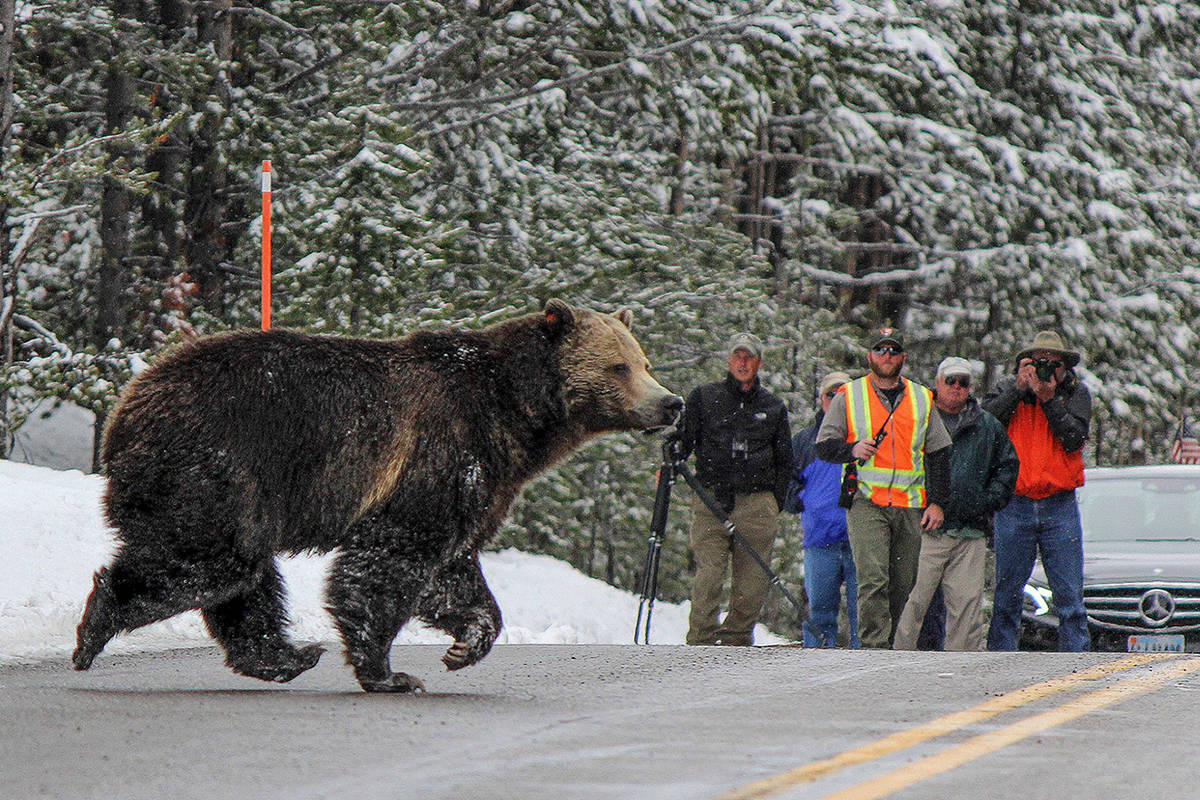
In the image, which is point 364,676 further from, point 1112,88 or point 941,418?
point 1112,88

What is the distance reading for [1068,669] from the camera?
897 centimetres

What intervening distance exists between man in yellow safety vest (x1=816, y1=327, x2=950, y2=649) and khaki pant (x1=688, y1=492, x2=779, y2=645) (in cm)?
130

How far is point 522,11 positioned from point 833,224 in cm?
1083

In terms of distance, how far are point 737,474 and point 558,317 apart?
4761 millimetres

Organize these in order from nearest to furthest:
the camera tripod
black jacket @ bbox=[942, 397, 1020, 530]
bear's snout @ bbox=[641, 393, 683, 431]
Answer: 1. bear's snout @ bbox=[641, 393, 683, 431]
2. black jacket @ bbox=[942, 397, 1020, 530]
3. the camera tripod

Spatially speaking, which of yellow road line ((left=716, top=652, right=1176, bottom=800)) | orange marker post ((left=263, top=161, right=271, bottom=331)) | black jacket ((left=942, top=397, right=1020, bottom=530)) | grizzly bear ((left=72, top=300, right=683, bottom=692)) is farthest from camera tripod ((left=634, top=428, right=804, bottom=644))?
grizzly bear ((left=72, top=300, right=683, bottom=692))

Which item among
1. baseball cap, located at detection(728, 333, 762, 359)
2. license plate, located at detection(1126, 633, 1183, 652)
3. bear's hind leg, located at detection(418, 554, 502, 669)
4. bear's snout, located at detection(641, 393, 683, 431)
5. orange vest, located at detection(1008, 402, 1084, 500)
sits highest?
baseball cap, located at detection(728, 333, 762, 359)

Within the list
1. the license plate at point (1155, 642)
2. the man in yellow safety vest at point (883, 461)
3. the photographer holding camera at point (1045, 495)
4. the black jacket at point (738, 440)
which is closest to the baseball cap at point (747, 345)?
the black jacket at point (738, 440)

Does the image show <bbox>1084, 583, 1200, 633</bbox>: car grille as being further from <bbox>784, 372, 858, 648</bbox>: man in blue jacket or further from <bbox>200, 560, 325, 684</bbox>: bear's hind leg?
<bbox>200, 560, 325, 684</bbox>: bear's hind leg

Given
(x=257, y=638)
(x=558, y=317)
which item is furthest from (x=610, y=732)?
(x=558, y=317)

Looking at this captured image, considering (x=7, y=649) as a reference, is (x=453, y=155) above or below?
above

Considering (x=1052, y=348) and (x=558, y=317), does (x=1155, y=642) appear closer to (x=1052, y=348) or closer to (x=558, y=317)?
(x=1052, y=348)

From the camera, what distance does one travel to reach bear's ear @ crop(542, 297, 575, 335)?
326 inches

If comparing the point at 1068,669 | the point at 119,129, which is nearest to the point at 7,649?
the point at 1068,669
